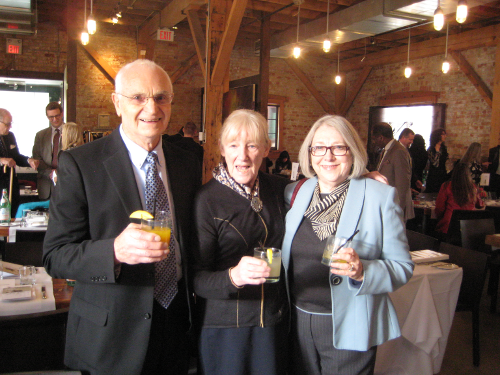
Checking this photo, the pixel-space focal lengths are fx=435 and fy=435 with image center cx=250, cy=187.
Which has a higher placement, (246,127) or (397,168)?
(246,127)

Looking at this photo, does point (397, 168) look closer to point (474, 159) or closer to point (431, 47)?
point (474, 159)

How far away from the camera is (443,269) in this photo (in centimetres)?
298

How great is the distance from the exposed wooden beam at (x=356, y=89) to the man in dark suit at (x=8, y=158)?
9.60 metres

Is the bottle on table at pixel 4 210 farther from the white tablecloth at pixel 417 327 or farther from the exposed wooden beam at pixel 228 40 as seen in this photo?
the white tablecloth at pixel 417 327

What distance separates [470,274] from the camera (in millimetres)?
3307

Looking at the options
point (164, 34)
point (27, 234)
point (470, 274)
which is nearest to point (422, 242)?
point (470, 274)

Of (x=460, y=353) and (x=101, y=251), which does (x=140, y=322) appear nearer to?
(x=101, y=251)

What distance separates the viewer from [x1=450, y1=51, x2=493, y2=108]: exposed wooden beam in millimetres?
9211

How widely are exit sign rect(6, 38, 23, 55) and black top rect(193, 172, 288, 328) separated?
9071 millimetres

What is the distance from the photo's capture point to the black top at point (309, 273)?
5.97 ft

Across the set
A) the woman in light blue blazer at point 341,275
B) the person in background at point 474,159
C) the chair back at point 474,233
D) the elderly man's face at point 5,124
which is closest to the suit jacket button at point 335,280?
the woman in light blue blazer at point 341,275

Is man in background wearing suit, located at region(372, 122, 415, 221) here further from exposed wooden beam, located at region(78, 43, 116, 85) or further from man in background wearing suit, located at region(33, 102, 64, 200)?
exposed wooden beam, located at region(78, 43, 116, 85)

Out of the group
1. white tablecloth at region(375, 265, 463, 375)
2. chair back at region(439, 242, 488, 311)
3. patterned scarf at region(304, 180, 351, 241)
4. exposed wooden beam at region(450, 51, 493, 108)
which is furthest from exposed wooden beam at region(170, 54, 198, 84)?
patterned scarf at region(304, 180, 351, 241)

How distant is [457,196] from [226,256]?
421 centimetres
